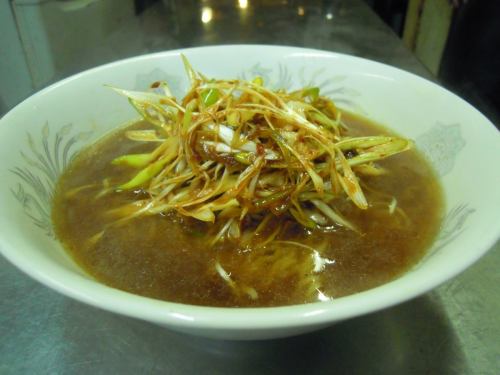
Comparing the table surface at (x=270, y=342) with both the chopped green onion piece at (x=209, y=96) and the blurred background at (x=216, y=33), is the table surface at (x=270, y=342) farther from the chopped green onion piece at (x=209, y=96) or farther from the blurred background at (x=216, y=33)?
the blurred background at (x=216, y=33)

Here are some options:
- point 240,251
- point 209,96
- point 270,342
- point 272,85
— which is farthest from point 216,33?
point 270,342

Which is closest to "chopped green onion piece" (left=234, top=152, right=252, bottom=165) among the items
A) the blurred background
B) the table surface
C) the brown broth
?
the brown broth

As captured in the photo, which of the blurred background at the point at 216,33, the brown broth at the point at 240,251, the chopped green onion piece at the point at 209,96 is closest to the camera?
the brown broth at the point at 240,251

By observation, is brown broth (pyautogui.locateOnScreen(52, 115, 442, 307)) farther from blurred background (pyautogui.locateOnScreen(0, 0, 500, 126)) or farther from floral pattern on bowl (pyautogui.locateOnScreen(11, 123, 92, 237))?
blurred background (pyautogui.locateOnScreen(0, 0, 500, 126))

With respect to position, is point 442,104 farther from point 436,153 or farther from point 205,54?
point 205,54

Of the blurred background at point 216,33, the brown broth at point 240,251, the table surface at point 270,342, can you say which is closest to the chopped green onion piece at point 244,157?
the brown broth at point 240,251

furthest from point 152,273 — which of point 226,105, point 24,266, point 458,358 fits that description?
point 458,358
